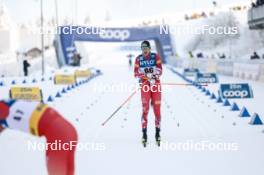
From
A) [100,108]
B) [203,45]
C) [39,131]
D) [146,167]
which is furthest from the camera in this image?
[203,45]

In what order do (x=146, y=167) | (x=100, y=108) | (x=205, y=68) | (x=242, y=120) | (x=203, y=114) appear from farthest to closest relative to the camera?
(x=205, y=68) → (x=100, y=108) → (x=203, y=114) → (x=242, y=120) → (x=146, y=167)

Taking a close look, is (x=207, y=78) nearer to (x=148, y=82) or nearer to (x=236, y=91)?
(x=236, y=91)

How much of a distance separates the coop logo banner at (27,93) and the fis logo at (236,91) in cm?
665

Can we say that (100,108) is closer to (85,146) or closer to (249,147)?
(85,146)

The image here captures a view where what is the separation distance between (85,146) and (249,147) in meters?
3.20

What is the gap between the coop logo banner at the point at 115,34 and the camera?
47562 millimetres

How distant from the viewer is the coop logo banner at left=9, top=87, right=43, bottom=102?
46.7 feet

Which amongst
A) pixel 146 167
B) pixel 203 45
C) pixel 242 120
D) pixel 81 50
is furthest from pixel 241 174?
pixel 203 45

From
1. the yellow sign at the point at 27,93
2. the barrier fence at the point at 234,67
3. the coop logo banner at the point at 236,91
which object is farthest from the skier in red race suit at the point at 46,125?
the barrier fence at the point at 234,67

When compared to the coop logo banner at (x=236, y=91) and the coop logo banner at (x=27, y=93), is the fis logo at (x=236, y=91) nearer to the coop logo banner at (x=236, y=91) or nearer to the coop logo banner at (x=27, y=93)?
the coop logo banner at (x=236, y=91)

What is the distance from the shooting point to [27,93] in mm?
14672

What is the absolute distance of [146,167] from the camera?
701 centimetres

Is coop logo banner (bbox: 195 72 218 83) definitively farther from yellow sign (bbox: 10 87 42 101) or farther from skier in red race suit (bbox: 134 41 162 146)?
skier in red race suit (bbox: 134 41 162 146)

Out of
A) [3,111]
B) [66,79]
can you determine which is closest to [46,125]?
[3,111]
